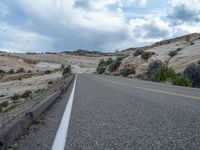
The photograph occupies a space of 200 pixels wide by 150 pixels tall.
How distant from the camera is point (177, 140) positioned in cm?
574

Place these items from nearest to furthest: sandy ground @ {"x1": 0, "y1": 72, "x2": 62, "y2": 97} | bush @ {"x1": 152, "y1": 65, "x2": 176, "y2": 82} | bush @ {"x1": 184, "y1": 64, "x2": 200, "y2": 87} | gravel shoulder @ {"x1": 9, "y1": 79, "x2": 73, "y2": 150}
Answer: gravel shoulder @ {"x1": 9, "y1": 79, "x2": 73, "y2": 150}, bush @ {"x1": 184, "y1": 64, "x2": 200, "y2": 87}, bush @ {"x1": 152, "y1": 65, "x2": 176, "y2": 82}, sandy ground @ {"x1": 0, "y1": 72, "x2": 62, "y2": 97}

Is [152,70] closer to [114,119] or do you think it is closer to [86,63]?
[114,119]

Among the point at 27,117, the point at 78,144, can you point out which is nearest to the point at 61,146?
the point at 78,144

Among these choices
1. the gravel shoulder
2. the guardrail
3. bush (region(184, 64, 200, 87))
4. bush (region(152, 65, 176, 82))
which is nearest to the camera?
the guardrail

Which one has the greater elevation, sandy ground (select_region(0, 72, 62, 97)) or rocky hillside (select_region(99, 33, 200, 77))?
rocky hillside (select_region(99, 33, 200, 77))

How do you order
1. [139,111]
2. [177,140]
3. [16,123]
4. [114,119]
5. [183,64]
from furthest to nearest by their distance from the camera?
[183,64] < [139,111] < [114,119] < [16,123] < [177,140]

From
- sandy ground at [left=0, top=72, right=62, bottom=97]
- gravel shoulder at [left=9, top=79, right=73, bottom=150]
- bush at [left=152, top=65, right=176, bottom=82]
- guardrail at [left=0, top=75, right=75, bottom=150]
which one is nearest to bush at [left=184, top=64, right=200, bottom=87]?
bush at [left=152, top=65, right=176, bottom=82]

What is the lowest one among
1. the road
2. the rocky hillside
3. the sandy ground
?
the sandy ground

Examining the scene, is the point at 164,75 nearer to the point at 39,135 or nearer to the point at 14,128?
the point at 39,135

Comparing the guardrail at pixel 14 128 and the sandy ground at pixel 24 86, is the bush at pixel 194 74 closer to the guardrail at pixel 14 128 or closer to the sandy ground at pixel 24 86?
the sandy ground at pixel 24 86

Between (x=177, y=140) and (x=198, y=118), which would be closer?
(x=177, y=140)

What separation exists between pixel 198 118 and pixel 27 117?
3490mm

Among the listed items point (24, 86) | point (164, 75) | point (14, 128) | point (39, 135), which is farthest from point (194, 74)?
point (24, 86)

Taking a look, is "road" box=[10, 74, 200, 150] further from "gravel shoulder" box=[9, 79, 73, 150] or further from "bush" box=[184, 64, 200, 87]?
"bush" box=[184, 64, 200, 87]
